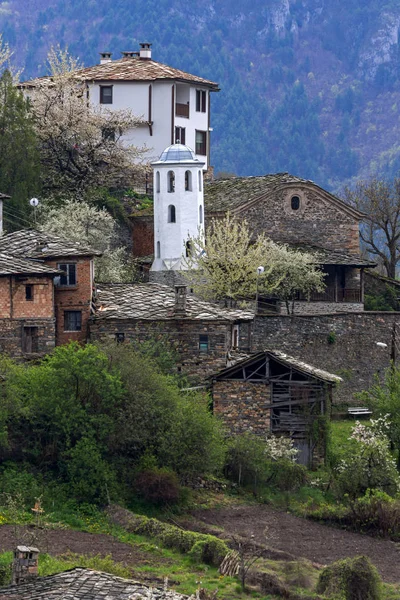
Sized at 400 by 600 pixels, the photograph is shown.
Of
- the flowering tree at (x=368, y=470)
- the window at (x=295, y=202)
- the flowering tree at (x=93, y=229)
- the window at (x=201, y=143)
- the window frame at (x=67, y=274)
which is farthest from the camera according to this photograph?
the window at (x=201, y=143)

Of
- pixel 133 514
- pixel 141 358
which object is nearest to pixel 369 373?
pixel 141 358

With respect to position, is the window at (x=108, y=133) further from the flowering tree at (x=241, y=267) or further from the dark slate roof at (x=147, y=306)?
the dark slate roof at (x=147, y=306)

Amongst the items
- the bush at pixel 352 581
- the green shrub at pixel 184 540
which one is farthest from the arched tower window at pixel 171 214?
the bush at pixel 352 581

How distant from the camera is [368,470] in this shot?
170ft

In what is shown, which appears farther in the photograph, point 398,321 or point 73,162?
point 73,162

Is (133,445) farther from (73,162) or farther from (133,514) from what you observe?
(73,162)

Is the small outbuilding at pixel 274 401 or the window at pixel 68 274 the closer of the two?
the small outbuilding at pixel 274 401

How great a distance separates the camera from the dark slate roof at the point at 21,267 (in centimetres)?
5406

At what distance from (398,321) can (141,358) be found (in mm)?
16972

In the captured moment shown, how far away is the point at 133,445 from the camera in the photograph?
50.2 meters

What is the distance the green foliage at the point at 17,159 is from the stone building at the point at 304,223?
5347mm

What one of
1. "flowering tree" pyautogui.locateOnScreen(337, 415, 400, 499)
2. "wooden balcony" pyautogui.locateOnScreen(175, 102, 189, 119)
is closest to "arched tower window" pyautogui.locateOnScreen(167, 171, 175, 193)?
"wooden balcony" pyautogui.locateOnScreen(175, 102, 189, 119)

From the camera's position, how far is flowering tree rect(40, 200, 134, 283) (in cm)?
6744

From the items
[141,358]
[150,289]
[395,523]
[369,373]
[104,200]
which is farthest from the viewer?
[104,200]
